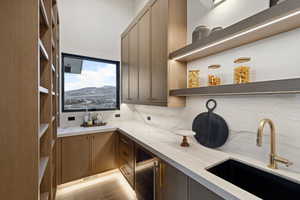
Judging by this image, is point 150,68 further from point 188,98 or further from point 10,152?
point 10,152

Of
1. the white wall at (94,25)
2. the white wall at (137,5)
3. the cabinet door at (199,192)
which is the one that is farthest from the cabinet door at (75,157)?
the white wall at (137,5)

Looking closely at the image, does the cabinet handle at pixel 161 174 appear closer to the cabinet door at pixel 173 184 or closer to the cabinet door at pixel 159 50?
the cabinet door at pixel 173 184

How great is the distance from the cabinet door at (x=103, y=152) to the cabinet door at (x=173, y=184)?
1350 mm

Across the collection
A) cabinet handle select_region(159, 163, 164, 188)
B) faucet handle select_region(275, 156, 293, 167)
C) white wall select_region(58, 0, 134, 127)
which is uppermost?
white wall select_region(58, 0, 134, 127)

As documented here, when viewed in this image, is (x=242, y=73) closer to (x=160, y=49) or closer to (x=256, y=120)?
(x=256, y=120)

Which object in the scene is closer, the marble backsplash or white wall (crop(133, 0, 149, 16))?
the marble backsplash

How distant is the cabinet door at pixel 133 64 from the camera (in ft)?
7.73

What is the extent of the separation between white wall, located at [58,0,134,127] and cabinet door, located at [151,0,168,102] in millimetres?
1325

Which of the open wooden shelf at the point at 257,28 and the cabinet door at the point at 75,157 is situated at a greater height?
the open wooden shelf at the point at 257,28

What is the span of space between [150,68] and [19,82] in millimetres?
1476

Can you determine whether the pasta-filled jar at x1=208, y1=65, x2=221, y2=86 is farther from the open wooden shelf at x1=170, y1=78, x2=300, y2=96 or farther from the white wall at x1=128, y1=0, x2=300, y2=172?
the open wooden shelf at x1=170, y1=78, x2=300, y2=96

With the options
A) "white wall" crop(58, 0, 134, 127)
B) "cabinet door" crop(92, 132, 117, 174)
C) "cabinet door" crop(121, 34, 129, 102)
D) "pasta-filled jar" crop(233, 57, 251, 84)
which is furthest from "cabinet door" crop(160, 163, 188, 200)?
"white wall" crop(58, 0, 134, 127)

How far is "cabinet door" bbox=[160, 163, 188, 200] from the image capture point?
1.06 metres

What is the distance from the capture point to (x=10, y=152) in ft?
2.42
